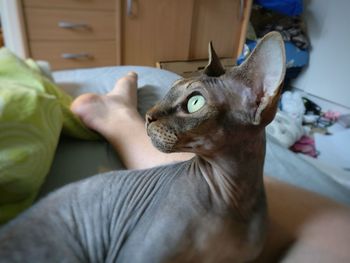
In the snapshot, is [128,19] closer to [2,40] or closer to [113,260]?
[2,40]

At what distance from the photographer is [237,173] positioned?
1.19ft

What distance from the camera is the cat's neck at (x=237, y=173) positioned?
35cm

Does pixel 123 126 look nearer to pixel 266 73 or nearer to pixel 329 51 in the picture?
pixel 266 73

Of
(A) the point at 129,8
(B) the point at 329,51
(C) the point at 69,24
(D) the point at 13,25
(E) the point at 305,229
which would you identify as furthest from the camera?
(B) the point at 329,51

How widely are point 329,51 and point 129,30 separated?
1.37 meters

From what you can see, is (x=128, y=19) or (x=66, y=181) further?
(x=128, y=19)

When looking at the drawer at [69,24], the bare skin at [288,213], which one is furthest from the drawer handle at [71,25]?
the bare skin at [288,213]

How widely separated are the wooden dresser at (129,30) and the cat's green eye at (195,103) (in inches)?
59.1

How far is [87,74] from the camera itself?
1063 millimetres

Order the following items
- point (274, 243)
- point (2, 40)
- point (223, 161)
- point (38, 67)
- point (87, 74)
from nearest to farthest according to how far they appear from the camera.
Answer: point (223, 161)
point (274, 243)
point (38, 67)
point (87, 74)
point (2, 40)

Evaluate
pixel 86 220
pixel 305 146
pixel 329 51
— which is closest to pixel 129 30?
pixel 305 146

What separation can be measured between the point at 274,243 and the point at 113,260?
10.0 inches

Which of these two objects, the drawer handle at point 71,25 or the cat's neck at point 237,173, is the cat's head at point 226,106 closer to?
the cat's neck at point 237,173

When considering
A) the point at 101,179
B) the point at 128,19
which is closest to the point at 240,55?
the point at 128,19
